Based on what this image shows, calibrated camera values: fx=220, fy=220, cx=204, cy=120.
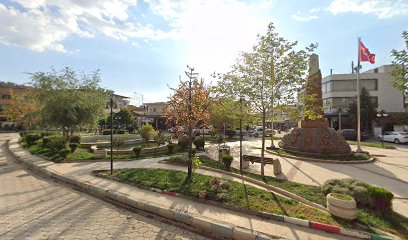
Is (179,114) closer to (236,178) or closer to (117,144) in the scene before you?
(236,178)

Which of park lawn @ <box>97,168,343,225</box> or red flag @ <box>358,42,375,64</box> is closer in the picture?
park lawn @ <box>97,168,343,225</box>

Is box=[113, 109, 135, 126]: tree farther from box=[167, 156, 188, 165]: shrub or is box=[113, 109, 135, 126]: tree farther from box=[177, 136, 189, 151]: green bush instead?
box=[167, 156, 188, 165]: shrub

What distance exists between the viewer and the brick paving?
5484 millimetres

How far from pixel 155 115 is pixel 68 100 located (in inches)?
1629

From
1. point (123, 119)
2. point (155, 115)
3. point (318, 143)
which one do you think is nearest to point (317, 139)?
point (318, 143)

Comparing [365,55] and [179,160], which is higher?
[365,55]

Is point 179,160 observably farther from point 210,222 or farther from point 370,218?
point 370,218

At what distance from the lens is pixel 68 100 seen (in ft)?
58.5

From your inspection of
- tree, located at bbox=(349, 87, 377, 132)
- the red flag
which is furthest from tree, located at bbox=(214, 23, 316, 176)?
tree, located at bbox=(349, 87, 377, 132)

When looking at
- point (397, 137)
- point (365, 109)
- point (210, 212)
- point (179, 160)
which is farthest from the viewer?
point (365, 109)

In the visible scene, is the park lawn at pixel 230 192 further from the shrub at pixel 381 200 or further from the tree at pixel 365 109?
the tree at pixel 365 109

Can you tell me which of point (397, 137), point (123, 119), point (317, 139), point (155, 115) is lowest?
point (397, 137)

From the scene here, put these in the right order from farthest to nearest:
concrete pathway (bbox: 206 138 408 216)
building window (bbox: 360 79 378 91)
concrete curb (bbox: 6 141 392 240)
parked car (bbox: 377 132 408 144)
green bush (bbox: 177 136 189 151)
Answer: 1. building window (bbox: 360 79 378 91)
2. parked car (bbox: 377 132 408 144)
3. green bush (bbox: 177 136 189 151)
4. concrete pathway (bbox: 206 138 408 216)
5. concrete curb (bbox: 6 141 392 240)

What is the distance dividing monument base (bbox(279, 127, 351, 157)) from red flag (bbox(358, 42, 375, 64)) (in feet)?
24.0
